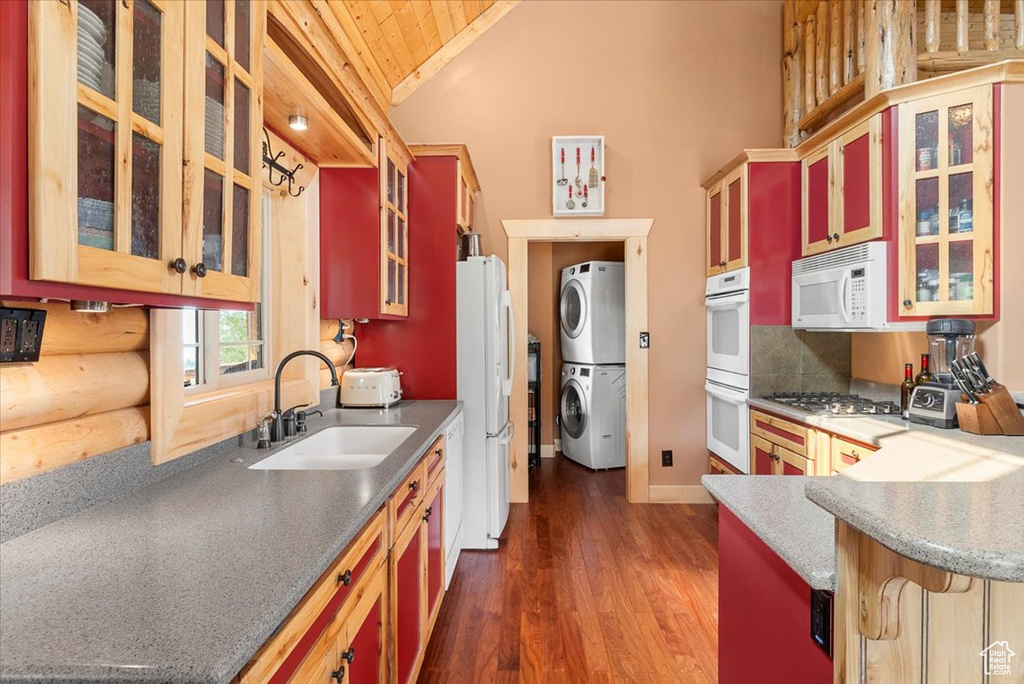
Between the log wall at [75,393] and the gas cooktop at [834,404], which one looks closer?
the log wall at [75,393]

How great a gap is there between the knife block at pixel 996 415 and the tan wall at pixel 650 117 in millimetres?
1890

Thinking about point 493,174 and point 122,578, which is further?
point 493,174

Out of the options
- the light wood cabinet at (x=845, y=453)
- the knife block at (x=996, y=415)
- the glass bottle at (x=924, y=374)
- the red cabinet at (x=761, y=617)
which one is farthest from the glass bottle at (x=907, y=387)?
the red cabinet at (x=761, y=617)

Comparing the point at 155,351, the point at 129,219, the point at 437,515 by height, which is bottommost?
the point at 437,515

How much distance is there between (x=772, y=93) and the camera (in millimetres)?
3820

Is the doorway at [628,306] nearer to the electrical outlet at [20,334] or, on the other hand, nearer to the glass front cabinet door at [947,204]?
the glass front cabinet door at [947,204]

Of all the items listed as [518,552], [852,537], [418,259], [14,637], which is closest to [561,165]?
[418,259]

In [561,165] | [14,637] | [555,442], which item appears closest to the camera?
[14,637]

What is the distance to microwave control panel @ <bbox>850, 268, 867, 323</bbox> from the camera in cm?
254

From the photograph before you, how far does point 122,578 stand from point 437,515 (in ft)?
4.74

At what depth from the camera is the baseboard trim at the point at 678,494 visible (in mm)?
3801

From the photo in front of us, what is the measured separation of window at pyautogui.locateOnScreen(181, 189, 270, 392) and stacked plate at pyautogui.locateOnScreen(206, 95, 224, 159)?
2.12 ft

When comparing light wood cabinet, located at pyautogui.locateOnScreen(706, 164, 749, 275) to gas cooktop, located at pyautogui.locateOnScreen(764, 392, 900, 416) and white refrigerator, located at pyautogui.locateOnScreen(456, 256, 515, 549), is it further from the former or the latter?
white refrigerator, located at pyautogui.locateOnScreen(456, 256, 515, 549)

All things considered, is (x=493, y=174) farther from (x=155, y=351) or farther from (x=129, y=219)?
(x=129, y=219)
